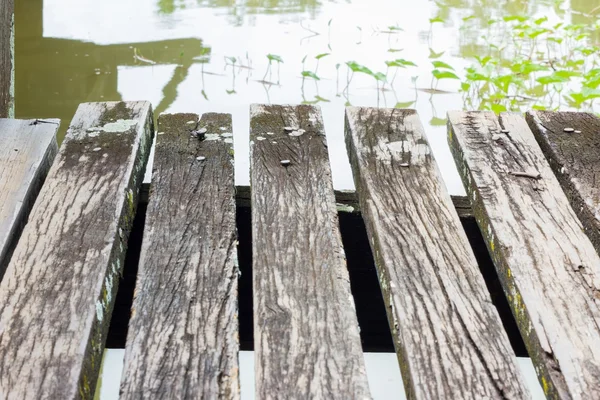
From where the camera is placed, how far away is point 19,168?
57.4 inches

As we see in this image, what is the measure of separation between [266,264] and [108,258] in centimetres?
25

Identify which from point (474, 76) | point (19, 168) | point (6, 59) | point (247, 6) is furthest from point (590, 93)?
point (19, 168)

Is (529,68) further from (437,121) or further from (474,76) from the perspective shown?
(437,121)

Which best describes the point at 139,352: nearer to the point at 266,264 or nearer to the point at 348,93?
the point at 266,264

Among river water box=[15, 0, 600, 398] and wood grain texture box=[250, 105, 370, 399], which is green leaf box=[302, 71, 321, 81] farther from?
wood grain texture box=[250, 105, 370, 399]

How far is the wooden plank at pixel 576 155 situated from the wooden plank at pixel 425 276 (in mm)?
258

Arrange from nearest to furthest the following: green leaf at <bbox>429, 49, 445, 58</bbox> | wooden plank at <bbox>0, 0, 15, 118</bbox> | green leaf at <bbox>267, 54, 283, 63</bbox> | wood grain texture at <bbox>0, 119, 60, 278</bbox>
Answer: wood grain texture at <bbox>0, 119, 60, 278</bbox>
wooden plank at <bbox>0, 0, 15, 118</bbox>
green leaf at <bbox>267, 54, 283, 63</bbox>
green leaf at <bbox>429, 49, 445, 58</bbox>

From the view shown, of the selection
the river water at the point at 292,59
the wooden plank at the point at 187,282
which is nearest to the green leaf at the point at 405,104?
the river water at the point at 292,59

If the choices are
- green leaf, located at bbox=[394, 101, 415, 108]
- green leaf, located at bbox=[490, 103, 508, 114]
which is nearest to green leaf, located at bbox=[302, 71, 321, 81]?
green leaf, located at bbox=[394, 101, 415, 108]

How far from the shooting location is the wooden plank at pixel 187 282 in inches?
38.1

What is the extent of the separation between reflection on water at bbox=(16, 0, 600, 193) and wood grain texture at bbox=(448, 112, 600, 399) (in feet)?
2.17

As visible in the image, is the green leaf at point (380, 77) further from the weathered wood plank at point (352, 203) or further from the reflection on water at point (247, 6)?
the weathered wood plank at point (352, 203)

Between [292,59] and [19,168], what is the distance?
2.08 metres

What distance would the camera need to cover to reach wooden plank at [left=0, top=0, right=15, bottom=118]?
186 cm
